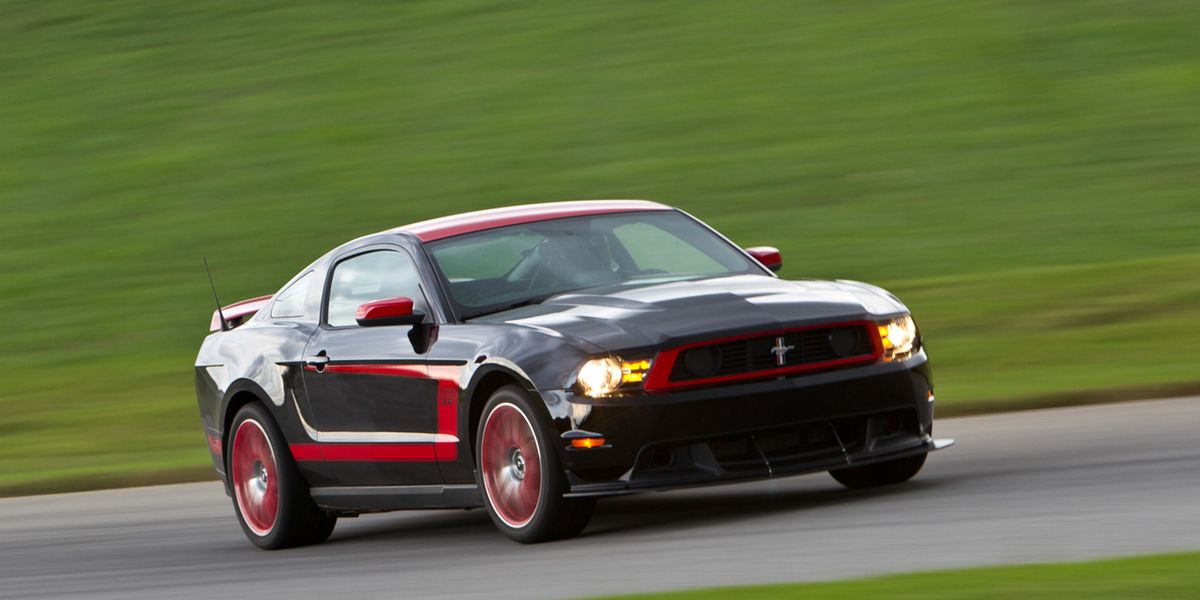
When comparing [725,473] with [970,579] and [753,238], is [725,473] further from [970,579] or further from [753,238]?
[753,238]

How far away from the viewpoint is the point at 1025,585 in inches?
214

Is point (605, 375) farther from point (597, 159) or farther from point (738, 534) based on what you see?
point (597, 159)

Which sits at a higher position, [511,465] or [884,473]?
[511,465]

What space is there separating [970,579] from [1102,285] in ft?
31.7

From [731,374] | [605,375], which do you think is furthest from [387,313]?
[731,374]

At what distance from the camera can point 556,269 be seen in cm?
840

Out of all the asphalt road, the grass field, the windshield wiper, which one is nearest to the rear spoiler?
the asphalt road

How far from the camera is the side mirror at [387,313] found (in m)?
8.02

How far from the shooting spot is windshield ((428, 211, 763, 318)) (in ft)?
27.2

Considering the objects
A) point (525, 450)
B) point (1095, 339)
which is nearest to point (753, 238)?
point (1095, 339)

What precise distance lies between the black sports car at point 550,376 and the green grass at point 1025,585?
4.45 feet

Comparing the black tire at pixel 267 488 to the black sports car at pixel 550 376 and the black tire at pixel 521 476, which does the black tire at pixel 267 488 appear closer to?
the black sports car at pixel 550 376

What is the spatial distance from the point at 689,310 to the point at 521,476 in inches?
36.1

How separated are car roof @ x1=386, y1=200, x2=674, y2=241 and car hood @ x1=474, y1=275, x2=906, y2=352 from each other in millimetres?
723
